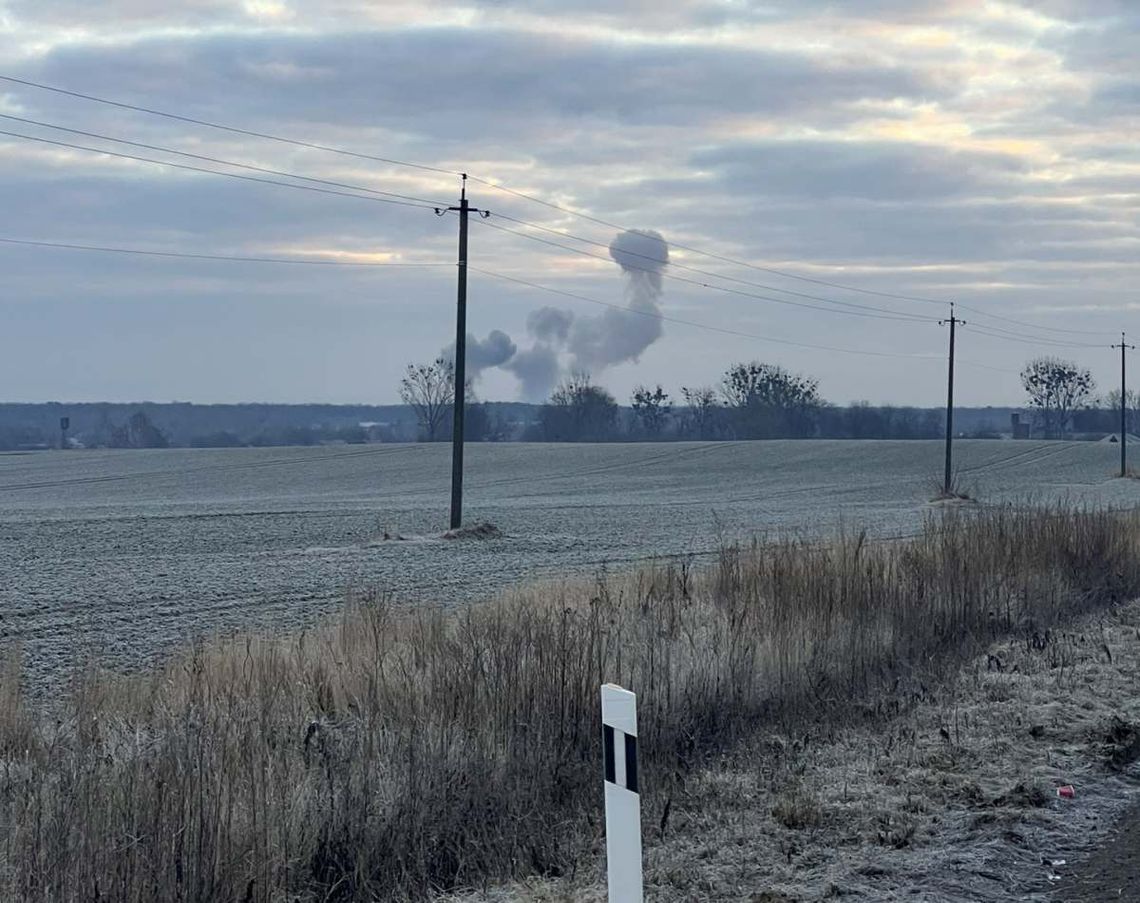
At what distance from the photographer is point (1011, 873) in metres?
7.13

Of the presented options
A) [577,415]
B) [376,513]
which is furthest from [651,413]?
[376,513]

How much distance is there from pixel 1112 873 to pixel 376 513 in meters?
45.9

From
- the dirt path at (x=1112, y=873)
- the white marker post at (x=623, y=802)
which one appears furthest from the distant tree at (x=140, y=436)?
the white marker post at (x=623, y=802)

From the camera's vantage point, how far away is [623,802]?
546 centimetres

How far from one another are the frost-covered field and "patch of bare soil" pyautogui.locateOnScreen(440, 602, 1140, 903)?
30.0ft

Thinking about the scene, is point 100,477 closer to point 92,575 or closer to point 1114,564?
point 92,575

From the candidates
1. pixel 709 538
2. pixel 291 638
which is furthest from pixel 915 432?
pixel 291 638

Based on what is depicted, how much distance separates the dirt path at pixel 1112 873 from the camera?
6.72m

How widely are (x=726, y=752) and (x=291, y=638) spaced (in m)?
6.44

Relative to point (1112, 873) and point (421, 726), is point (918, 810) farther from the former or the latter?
point (421, 726)

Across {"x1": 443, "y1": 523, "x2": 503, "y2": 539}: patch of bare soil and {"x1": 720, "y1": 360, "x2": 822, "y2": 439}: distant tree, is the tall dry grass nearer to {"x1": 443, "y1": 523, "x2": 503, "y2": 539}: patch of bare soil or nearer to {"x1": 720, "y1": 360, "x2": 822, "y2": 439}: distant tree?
{"x1": 443, "y1": 523, "x2": 503, "y2": 539}: patch of bare soil

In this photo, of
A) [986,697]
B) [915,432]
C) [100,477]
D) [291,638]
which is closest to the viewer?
[986,697]

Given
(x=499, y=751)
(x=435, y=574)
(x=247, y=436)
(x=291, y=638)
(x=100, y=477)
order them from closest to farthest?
(x=499, y=751)
(x=291, y=638)
(x=435, y=574)
(x=100, y=477)
(x=247, y=436)

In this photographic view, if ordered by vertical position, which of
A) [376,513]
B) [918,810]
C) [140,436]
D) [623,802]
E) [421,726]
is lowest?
[376,513]
